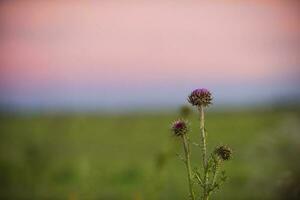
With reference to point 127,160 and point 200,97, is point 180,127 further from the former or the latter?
point 127,160

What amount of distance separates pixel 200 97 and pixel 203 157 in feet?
1.06

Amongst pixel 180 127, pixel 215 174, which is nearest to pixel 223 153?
pixel 215 174

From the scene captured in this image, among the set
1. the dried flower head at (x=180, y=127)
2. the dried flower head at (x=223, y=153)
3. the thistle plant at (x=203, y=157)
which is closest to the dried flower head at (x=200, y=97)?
the thistle plant at (x=203, y=157)

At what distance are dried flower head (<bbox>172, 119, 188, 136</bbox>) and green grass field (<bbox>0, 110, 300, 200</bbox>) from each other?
0.46ft

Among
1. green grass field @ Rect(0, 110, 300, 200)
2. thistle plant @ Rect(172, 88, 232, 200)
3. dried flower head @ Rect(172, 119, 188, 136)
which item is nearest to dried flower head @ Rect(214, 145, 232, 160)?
thistle plant @ Rect(172, 88, 232, 200)

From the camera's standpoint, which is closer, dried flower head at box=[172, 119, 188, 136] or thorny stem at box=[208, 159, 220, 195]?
thorny stem at box=[208, 159, 220, 195]

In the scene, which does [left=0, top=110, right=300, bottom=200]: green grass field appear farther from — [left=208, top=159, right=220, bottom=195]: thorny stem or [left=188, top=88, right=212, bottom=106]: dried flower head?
[left=208, top=159, right=220, bottom=195]: thorny stem

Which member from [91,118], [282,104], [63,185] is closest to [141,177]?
[63,185]

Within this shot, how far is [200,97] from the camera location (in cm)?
318

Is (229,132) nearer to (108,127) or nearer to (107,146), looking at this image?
(107,146)

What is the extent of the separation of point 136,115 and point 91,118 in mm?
4298

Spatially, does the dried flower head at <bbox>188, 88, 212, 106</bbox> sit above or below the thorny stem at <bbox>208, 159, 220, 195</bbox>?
above

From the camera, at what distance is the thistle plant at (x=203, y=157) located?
304 centimetres

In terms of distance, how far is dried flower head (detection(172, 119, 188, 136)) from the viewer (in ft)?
10.4
